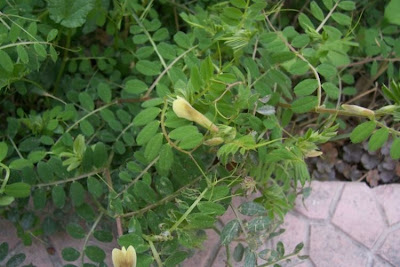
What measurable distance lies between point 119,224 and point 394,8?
1100 mm

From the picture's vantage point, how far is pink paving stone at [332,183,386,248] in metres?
1.78

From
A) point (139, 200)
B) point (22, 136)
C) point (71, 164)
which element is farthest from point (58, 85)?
point (139, 200)

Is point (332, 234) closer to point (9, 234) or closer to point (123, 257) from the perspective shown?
point (123, 257)

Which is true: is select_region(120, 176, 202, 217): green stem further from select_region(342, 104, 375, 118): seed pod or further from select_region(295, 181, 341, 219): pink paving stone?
select_region(295, 181, 341, 219): pink paving stone

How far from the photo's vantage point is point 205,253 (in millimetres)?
1669

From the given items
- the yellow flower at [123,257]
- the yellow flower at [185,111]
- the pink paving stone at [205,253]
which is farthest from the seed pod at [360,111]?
the pink paving stone at [205,253]

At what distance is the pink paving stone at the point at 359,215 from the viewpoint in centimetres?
178

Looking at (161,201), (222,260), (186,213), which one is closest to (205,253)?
(222,260)

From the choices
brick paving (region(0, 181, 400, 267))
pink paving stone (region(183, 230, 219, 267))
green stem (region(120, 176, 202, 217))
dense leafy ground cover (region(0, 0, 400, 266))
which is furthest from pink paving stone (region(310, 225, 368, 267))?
green stem (region(120, 176, 202, 217))

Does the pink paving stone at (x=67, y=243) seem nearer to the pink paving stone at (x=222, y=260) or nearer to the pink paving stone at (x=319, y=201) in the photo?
the pink paving stone at (x=222, y=260)

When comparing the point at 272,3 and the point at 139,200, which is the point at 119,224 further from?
the point at 272,3

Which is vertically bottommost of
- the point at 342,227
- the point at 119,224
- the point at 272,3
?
the point at 342,227

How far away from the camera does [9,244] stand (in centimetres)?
163

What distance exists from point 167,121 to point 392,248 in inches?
39.9
